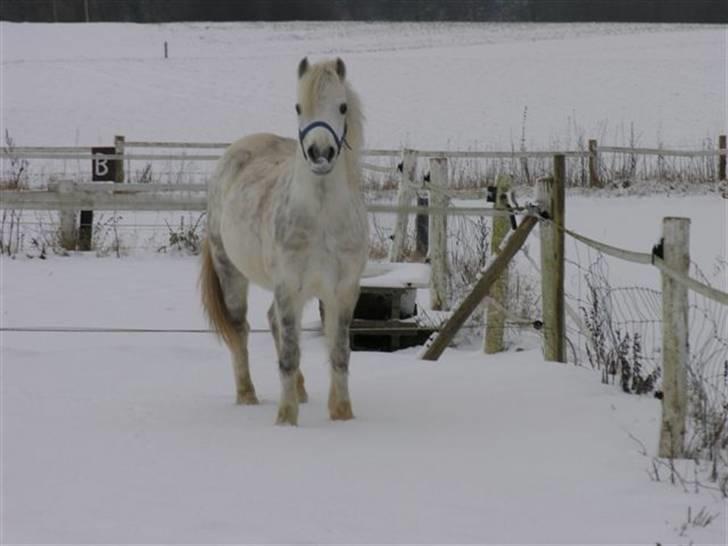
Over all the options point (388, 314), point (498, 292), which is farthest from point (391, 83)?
point (498, 292)

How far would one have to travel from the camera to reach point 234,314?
749cm

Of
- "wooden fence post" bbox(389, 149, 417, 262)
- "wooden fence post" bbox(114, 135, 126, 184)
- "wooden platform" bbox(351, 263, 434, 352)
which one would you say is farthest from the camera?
"wooden fence post" bbox(114, 135, 126, 184)

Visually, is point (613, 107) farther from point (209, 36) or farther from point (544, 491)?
point (544, 491)

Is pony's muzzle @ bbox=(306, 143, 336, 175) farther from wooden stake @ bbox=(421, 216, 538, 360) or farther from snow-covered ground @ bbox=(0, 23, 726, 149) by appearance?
snow-covered ground @ bbox=(0, 23, 726, 149)

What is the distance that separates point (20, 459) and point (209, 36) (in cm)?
5719

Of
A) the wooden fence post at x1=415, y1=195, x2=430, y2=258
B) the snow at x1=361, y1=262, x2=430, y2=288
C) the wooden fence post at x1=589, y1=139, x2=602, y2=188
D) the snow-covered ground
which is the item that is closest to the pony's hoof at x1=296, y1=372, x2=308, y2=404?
the snow at x1=361, y1=262, x2=430, y2=288

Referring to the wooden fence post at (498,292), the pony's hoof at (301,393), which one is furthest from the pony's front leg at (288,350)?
the wooden fence post at (498,292)

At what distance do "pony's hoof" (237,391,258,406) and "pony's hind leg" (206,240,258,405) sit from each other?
0.15 feet

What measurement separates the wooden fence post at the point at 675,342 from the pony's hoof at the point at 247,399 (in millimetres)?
2717

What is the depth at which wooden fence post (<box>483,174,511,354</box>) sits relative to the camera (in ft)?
27.6

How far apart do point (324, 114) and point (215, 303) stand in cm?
191

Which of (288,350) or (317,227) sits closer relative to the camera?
(317,227)

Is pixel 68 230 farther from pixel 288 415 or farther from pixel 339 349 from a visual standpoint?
pixel 288 415

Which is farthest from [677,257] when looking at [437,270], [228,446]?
[437,270]
